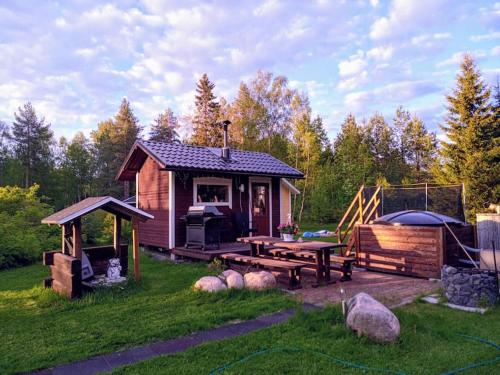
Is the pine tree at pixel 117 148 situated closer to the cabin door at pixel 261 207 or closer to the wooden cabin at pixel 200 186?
the wooden cabin at pixel 200 186

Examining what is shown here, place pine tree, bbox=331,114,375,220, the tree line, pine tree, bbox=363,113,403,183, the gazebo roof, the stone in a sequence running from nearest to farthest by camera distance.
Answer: the stone, the gazebo roof, the tree line, pine tree, bbox=331,114,375,220, pine tree, bbox=363,113,403,183

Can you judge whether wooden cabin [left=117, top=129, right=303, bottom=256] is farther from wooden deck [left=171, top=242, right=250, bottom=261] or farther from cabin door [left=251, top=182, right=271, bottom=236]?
wooden deck [left=171, top=242, right=250, bottom=261]

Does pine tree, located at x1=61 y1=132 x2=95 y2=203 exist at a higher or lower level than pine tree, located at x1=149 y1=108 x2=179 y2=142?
lower

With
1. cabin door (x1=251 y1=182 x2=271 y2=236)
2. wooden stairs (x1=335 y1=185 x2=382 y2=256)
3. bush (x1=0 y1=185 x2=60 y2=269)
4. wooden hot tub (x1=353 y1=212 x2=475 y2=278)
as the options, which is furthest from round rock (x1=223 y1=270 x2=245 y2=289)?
bush (x1=0 y1=185 x2=60 y2=269)

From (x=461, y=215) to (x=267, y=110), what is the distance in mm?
17541

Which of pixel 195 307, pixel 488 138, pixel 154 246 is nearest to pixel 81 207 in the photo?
pixel 195 307

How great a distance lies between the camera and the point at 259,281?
6051 mm

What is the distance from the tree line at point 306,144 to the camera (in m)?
16.5

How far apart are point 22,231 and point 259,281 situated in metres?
8.60

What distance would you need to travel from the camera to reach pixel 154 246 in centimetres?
1097

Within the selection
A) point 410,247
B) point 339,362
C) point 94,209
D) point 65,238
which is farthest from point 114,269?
point 410,247

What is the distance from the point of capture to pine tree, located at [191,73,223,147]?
96.7 feet

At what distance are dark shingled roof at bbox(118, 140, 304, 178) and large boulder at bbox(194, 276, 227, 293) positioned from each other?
4.09m

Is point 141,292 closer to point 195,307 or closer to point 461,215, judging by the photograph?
point 195,307
